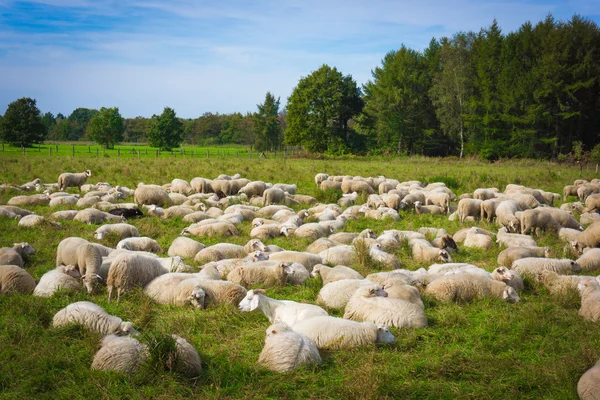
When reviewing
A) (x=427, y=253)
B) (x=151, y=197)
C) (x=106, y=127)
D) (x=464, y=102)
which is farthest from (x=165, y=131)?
(x=427, y=253)

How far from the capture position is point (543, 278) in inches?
313

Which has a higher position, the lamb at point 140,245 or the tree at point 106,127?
the tree at point 106,127

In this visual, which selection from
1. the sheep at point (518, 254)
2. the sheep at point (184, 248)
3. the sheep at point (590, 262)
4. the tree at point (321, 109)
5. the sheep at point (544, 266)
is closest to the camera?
the sheep at point (544, 266)

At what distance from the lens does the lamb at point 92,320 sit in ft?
18.0

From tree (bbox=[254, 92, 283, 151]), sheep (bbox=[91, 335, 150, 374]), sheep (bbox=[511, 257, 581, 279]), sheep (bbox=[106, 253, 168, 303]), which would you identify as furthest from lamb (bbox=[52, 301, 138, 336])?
tree (bbox=[254, 92, 283, 151])

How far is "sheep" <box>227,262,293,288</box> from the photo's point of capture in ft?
25.4

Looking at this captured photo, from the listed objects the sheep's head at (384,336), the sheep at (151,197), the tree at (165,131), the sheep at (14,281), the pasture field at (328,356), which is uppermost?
the tree at (165,131)

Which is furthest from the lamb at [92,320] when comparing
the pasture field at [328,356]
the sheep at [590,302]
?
the sheep at [590,302]

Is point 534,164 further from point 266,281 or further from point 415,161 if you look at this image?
point 266,281

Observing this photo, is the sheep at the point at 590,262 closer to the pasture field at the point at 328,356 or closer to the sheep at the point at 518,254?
the sheep at the point at 518,254

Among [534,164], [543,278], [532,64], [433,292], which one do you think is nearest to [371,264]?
[433,292]

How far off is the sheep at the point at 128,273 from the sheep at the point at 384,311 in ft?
10.3

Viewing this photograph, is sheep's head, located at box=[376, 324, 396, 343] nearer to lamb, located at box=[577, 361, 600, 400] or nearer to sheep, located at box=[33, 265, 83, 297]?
lamb, located at box=[577, 361, 600, 400]

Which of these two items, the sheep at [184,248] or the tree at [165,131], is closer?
the sheep at [184,248]
